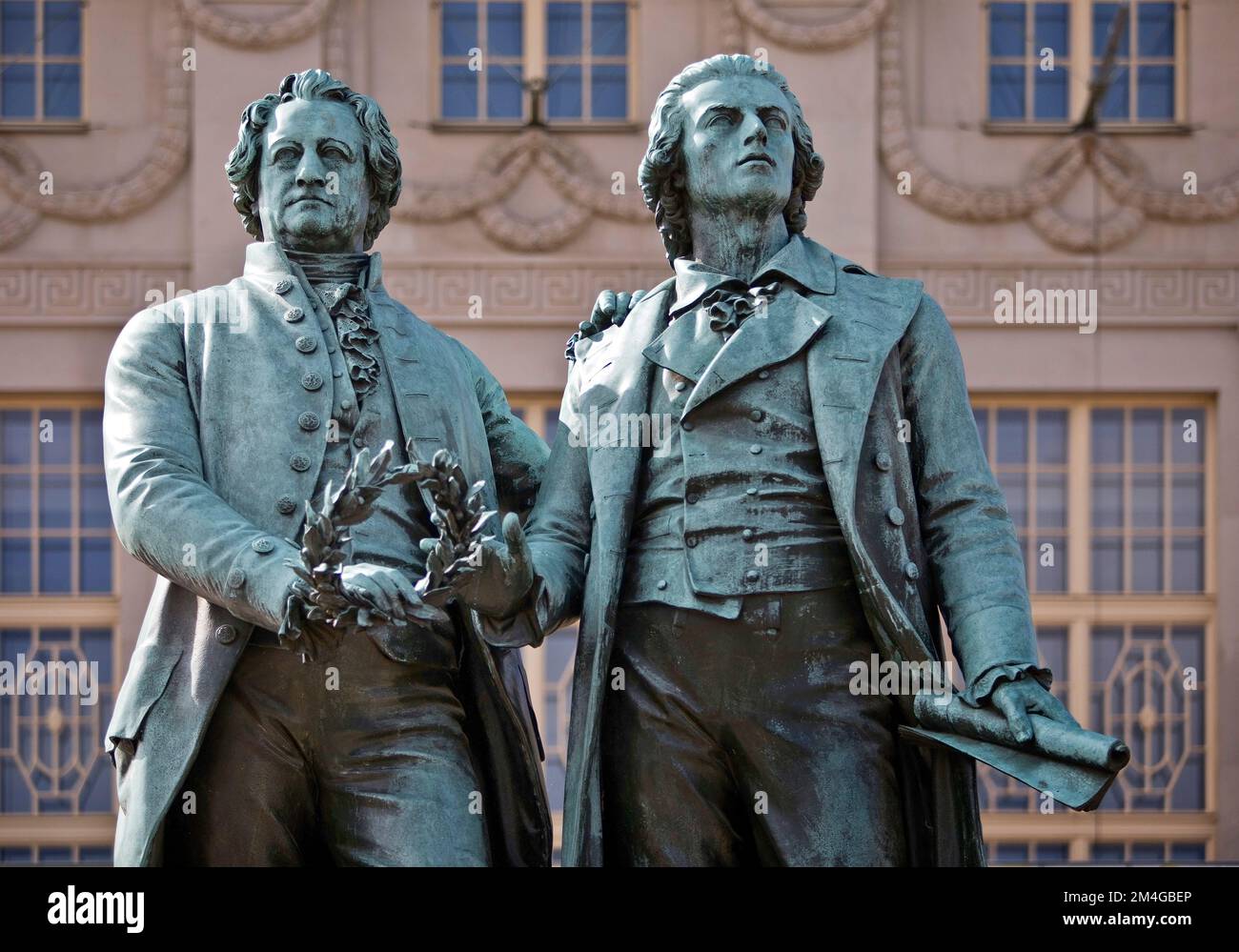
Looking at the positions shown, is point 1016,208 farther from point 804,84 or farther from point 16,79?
point 16,79

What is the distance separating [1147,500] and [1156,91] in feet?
10.0

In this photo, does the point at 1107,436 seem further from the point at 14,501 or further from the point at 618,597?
the point at 618,597

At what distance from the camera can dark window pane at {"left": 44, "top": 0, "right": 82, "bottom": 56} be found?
88.8ft

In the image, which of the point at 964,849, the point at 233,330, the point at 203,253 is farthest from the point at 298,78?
the point at 203,253

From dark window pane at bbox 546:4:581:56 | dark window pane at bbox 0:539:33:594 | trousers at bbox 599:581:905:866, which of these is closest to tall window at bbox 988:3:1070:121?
dark window pane at bbox 546:4:581:56

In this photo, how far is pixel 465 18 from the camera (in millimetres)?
26719

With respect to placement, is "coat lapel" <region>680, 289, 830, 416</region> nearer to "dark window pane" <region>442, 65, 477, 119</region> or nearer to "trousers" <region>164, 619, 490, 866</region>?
"trousers" <region>164, 619, 490, 866</region>

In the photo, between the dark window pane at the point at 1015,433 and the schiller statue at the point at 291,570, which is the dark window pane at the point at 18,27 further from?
the schiller statue at the point at 291,570

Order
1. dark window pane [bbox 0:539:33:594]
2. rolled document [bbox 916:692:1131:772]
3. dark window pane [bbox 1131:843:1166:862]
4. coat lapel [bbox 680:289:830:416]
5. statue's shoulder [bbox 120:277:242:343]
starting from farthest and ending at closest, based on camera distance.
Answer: dark window pane [bbox 0:539:33:594]
dark window pane [bbox 1131:843:1166:862]
statue's shoulder [bbox 120:277:242:343]
coat lapel [bbox 680:289:830:416]
rolled document [bbox 916:692:1131:772]

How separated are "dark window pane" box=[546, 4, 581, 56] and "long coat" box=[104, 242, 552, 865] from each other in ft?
54.2

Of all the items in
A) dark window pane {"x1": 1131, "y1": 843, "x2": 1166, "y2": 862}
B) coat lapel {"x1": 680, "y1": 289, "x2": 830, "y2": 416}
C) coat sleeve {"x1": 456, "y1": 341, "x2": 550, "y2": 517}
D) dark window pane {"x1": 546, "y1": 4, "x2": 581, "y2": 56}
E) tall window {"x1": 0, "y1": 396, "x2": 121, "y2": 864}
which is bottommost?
dark window pane {"x1": 1131, "y1": 843, "x2": 1166, "y2": 862}

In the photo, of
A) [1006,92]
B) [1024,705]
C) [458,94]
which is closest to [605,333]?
[1024,705]

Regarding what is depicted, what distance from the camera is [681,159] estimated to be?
10320mm

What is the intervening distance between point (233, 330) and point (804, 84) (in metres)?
16.6
